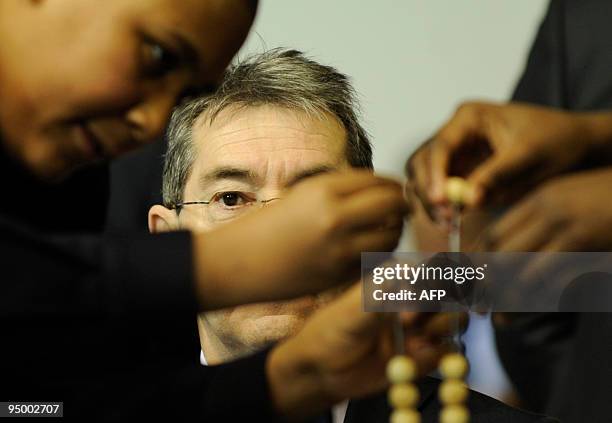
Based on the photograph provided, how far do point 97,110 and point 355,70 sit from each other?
52cm

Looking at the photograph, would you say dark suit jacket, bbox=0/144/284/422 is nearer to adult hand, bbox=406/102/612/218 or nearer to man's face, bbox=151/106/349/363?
adult hand, bbox=406/102/612/218

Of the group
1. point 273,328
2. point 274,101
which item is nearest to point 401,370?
point 273,328

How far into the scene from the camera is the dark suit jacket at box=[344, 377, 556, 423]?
848mm

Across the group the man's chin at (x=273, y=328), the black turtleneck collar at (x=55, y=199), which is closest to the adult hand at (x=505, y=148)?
the black turtleneck collar at (x=55, y=199)

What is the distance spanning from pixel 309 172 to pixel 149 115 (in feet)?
1.27

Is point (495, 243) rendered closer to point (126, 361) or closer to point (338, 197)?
point (338, 197)

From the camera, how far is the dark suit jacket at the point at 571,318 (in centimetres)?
76

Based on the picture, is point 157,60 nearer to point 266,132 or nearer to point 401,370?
point 401,370

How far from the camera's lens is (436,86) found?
3.34 feet

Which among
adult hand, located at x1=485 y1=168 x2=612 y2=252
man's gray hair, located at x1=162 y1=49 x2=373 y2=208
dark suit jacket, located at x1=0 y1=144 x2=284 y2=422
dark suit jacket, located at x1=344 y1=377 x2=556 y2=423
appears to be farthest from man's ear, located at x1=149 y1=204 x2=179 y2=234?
adult hand, located at x1=485 y1=168 x2=612 y2=252

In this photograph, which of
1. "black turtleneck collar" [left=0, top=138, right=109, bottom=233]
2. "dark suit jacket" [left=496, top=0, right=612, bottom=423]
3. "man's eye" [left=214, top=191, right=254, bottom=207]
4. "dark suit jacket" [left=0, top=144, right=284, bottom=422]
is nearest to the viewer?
"dark suit jacket" [left=0, top=144, right=284, bottom=422]

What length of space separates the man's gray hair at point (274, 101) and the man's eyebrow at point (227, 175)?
0.11ft

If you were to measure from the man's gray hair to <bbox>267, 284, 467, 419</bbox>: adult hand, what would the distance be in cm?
43

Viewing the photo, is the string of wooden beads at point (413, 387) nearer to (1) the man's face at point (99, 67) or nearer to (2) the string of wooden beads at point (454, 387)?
A: (2) the string of wooden beads at point (454, 387)
